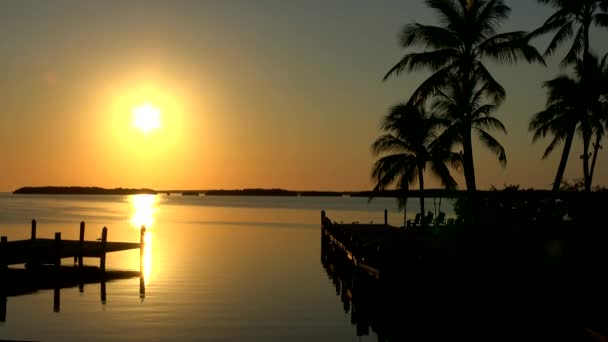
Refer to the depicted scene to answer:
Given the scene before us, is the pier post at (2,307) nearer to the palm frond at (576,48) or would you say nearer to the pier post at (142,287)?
the pier post at (142,287)

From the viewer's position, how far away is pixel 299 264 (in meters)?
46.5

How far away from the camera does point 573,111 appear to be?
120 feet

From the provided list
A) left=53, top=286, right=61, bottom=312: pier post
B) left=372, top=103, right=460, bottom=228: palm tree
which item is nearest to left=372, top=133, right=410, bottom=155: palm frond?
left=372, top=103, right=460, bottom=228: palm tree

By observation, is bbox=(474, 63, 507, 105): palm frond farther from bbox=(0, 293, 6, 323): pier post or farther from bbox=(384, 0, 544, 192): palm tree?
bbox=(0, 293, 6, 323): pier post

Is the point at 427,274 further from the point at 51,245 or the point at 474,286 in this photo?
the point at 51,245

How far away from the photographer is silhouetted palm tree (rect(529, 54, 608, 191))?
35781mm

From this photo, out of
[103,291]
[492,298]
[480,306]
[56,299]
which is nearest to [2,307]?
[56,299]

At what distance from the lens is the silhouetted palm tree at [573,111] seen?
35.8 meters

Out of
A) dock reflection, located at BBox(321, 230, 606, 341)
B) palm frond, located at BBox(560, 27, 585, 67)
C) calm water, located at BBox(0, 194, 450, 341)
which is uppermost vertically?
palm frond, located at BBox(560, 27, 585, 67)

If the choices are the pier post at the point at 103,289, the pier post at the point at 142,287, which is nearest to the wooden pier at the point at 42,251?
the pier post at the point at 103,289

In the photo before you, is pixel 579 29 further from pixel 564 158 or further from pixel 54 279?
pixel 54 279

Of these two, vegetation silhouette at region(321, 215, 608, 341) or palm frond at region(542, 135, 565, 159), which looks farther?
palm frond at region(542, 135, 565, 159)

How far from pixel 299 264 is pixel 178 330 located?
23.8 meters

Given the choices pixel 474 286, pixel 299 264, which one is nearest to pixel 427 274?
pixel 474 286
